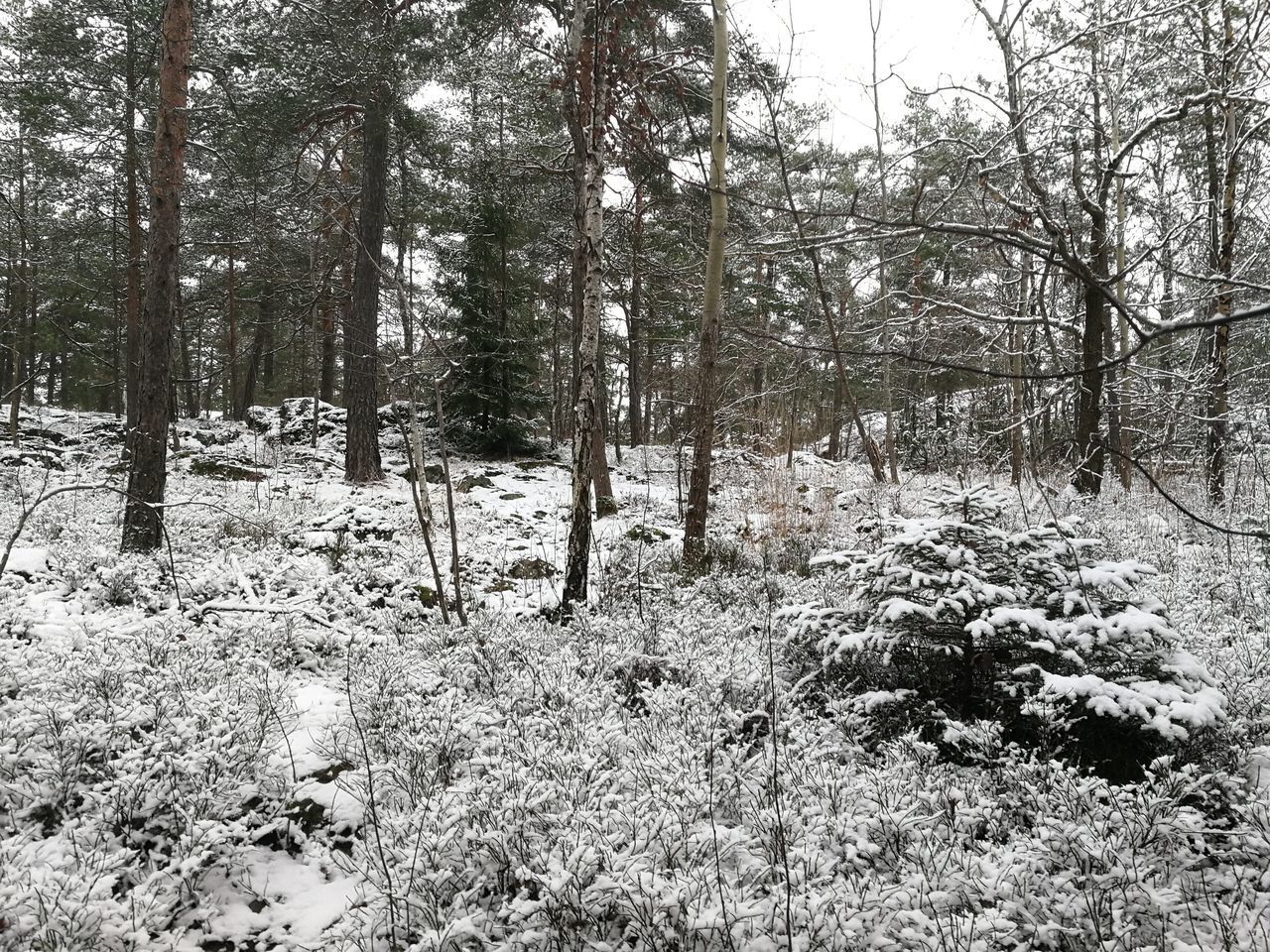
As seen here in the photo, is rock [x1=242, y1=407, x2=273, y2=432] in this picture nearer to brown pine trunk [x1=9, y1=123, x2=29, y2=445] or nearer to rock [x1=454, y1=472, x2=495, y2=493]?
brown pine trunk [x1=9, y1=123, x2=29, y2=445]

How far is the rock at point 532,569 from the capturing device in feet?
22.9

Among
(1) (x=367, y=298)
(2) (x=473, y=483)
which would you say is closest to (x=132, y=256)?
(1) (x=367, y=298)

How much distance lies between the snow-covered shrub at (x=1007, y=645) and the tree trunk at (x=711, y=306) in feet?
9.95

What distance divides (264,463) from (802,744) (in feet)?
43.5

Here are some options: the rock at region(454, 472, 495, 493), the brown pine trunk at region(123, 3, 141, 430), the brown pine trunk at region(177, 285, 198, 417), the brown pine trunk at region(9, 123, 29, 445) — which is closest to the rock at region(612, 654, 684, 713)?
the rock at region(454, 472, 495, 493)

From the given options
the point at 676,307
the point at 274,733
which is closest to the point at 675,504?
the point at 676,307

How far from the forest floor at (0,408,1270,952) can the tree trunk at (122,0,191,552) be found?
134cm

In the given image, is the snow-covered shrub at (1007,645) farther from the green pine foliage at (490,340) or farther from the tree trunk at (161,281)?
the green pine foliage at (490,340)

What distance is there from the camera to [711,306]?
7.08 meters

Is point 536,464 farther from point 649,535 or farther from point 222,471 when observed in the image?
point 649,535

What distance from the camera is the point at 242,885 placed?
8.11 ft

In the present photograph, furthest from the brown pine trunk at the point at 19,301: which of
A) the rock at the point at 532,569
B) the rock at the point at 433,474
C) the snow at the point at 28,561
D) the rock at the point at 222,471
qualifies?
the rock at the point at 532,569

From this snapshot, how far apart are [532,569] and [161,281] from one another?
5077mm

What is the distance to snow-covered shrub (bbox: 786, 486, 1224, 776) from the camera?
2.81 metres
